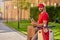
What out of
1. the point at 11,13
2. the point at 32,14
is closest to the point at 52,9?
the point at 32,14

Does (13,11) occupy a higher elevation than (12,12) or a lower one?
higher

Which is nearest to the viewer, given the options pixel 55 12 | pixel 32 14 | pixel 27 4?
pixel 55 12

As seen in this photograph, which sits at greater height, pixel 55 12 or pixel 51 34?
pixel 51 34

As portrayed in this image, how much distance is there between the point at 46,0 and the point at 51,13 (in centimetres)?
624

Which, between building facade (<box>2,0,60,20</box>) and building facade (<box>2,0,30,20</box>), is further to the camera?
building facade (<box>2,0,30,20</box>)

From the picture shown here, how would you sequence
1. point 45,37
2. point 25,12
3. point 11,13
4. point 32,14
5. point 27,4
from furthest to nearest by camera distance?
point 11,13 → point 25,12 → point 27,4 → point 32,14 → point 45,37

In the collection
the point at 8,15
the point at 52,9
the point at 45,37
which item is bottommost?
the point at 8,15

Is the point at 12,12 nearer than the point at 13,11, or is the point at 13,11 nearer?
the point at 13,11

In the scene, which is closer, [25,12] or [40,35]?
[40,35]

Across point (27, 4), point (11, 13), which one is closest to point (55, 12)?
point (27, 4)

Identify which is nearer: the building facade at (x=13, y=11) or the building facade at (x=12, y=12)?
the building facade at (x=13, y=11)

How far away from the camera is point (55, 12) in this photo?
3672 centimetres

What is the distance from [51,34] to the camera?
866 cm

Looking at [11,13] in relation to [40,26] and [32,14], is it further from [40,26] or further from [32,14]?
[40,26]
